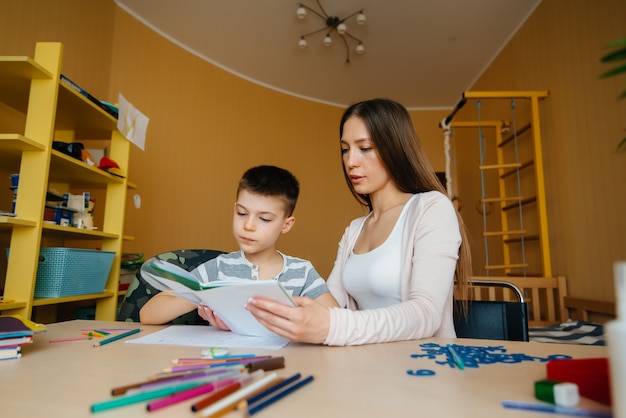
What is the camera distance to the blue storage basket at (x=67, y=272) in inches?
61.7

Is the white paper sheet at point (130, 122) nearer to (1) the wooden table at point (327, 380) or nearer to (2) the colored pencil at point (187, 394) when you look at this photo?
(1) the wooden table at point (327, 380)

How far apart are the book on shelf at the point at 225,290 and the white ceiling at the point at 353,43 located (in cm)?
265

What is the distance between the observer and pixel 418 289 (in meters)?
0.88

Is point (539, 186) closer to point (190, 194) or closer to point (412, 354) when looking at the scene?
point (412, 354)

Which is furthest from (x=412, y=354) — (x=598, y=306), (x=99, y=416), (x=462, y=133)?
(x=462, y=133)

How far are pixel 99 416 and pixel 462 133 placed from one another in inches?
178

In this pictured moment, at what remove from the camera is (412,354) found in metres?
0.65

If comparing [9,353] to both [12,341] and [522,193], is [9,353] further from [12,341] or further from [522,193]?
[522,193]

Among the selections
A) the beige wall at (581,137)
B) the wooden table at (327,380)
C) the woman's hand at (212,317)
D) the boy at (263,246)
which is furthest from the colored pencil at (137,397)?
the beige wall at (581,137)

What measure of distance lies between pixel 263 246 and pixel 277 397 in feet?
2.59

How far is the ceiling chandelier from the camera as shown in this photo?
2.90 meters

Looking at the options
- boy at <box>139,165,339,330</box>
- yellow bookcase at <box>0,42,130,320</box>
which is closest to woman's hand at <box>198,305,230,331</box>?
boy at <box>139,165,339,330</box>

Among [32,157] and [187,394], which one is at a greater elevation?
[32,157]

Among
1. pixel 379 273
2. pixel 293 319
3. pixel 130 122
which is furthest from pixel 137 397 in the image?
pixel 130 122
